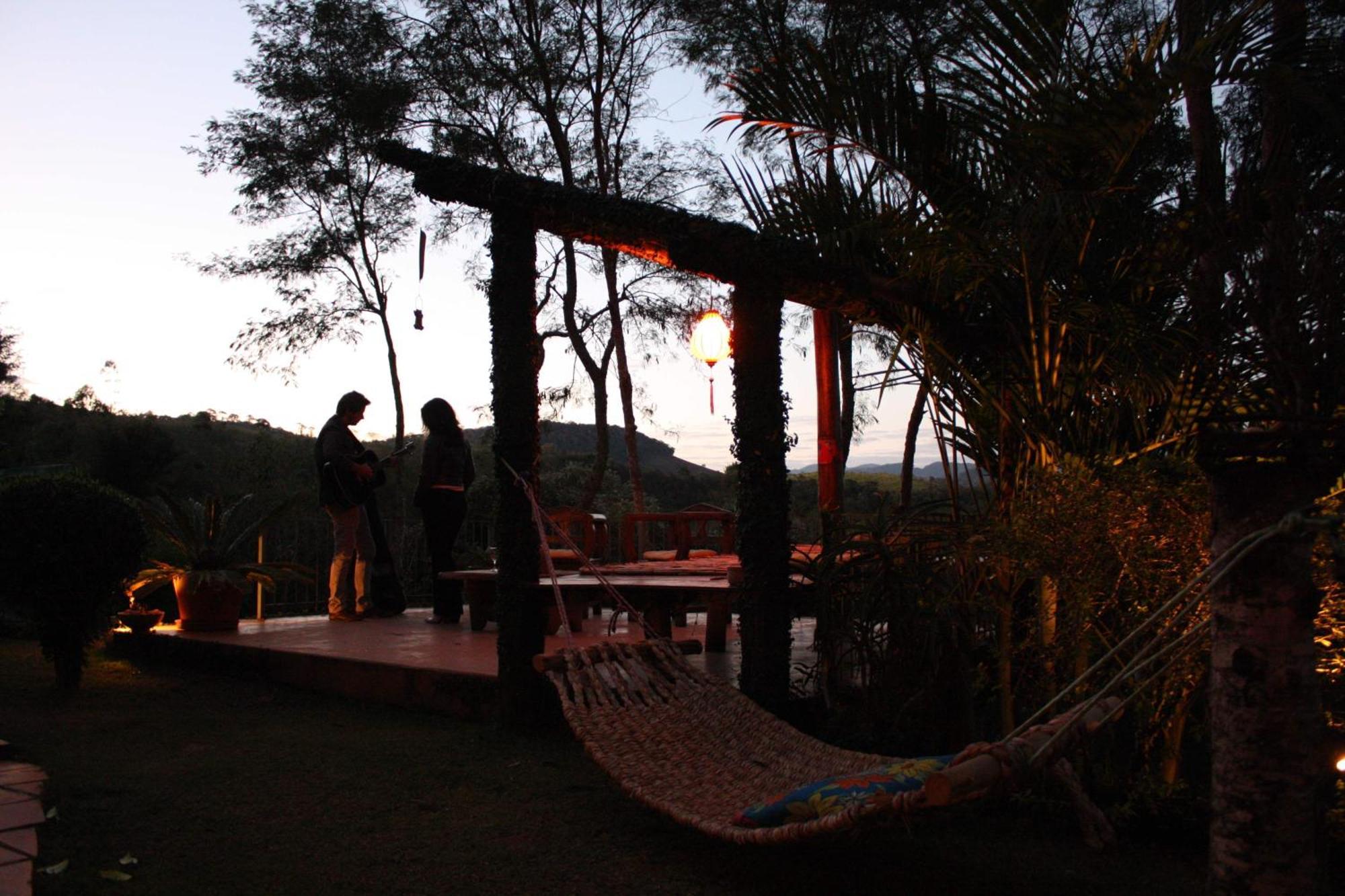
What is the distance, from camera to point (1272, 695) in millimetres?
1819

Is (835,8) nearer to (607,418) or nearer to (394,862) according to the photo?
(607,418)

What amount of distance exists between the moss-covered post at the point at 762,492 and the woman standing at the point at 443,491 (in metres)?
3.76

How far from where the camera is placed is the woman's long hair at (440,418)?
7152 mm

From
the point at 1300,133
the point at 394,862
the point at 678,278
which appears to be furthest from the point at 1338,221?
the point at 678,278

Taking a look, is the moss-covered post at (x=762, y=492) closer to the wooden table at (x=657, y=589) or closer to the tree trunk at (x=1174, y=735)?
the wooden table at (x=657, y=589)

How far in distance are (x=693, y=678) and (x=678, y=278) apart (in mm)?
10285

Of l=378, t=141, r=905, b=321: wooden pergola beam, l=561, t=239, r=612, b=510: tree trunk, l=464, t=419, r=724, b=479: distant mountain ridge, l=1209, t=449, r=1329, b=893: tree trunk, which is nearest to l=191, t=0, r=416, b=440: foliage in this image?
l=561, t=239, r=612, b=510: tree trunk

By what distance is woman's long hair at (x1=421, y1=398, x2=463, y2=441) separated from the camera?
23.5 feet

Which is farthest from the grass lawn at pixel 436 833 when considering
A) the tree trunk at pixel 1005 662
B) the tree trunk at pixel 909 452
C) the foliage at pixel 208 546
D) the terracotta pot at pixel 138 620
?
the tree trunk at pixel 909 452

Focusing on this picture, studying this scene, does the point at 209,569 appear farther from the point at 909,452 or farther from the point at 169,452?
the point at 169,452

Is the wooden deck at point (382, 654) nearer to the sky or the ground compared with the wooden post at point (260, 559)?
nearer to the ground

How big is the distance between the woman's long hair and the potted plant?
116 centimetres

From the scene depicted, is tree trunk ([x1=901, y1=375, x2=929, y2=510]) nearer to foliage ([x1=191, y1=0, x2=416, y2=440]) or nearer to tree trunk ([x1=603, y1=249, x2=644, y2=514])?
tree trunk ([x1=603, y1=249, x2=644, y2=514])

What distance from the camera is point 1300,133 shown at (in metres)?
3.79
